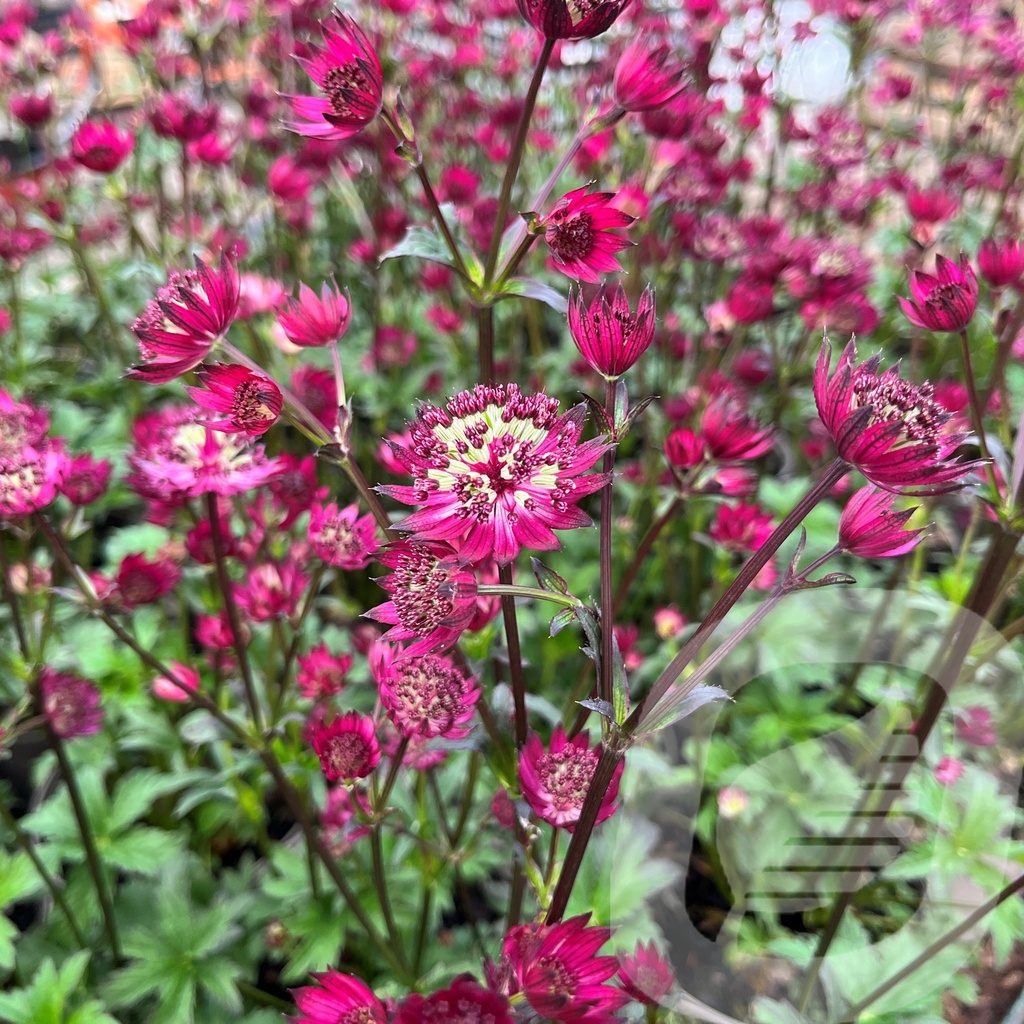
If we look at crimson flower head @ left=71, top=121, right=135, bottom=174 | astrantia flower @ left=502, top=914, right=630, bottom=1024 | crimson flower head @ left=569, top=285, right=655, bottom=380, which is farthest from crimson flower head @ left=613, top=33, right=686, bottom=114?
crimson flower head @ left=71, top=121, right=135, bottom=174

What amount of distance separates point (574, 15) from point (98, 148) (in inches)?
32.7

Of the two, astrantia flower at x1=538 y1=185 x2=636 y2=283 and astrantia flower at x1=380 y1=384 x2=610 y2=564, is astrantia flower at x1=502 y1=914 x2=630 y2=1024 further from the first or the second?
astrantia flower at x1=538 y1=185 x2=636 y2=283

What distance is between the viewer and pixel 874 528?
0.41m

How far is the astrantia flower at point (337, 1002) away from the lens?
43cm

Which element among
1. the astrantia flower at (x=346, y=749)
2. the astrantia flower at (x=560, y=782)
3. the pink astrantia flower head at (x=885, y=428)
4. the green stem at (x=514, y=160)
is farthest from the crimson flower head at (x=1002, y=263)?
the astrantia flower at (x=346, y=749)

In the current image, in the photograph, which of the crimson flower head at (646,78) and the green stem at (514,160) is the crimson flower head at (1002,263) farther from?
the green stem at (514,160)

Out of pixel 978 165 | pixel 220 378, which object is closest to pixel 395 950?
pixel 220 378

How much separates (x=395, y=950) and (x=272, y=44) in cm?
184

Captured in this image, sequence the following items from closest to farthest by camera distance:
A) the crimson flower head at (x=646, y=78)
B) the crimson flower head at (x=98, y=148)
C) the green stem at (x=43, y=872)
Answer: the crimson flower head at (x=646, y=78), the green stem at (x=43, y=872), the crimson flower head at (x=98, y=148)

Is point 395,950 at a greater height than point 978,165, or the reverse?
→ point 978,165

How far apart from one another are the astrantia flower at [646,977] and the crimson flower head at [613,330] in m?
0.37

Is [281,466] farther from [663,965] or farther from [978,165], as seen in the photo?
[978,165]

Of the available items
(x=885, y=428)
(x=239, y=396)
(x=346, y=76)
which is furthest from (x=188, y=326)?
(x=885, y=428)

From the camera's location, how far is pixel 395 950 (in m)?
0.72
